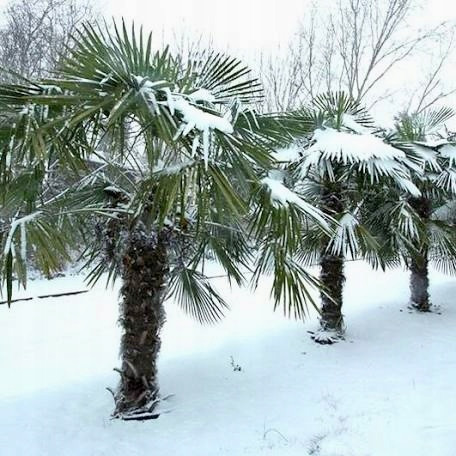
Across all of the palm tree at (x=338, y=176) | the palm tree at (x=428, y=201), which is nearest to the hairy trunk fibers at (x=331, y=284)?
the palm tree at (x=338, y=176)

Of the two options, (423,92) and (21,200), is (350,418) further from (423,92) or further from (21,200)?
(423,92)

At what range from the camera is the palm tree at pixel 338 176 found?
4234mm

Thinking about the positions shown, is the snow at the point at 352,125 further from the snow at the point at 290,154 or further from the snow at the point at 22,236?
the snow at the point at 22,236

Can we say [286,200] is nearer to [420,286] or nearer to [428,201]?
[428,201]

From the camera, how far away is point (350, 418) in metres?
3.08

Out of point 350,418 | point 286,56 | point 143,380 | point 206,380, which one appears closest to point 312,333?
point 206,380

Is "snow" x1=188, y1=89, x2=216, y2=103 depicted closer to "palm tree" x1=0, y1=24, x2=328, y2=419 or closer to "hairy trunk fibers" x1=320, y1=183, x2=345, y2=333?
"palm tree" x1=0, y1=24, x2=328, y2=419

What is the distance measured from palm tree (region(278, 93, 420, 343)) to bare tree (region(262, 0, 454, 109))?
28.9 ft

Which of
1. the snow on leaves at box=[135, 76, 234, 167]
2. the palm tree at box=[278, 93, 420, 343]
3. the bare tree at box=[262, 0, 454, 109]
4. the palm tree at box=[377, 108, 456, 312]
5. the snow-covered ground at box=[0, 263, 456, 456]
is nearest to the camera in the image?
the snow on leaves at box=[135, 76, 234, 167]

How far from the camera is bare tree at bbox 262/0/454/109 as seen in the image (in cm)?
1279

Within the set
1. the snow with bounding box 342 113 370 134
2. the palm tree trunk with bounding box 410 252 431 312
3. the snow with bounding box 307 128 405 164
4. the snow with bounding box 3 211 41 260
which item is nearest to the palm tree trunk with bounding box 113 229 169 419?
the snow with bounding box 3 211 41 260

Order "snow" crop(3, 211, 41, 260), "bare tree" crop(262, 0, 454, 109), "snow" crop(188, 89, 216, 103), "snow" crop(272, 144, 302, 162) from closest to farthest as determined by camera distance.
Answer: "snow" crop(3, 211, 41, 260)
"snow" crop(188, 89, 216, 103)
"snow" crop(272, 144, 302, 162)
"bare tree" crop(262, 0, 454, 109)

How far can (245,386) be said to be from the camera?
12.4 feet

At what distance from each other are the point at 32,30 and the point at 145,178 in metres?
9.80
